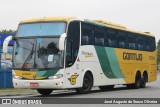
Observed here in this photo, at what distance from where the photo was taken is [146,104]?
54.5 feet

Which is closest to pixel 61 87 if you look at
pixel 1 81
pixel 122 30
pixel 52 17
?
pixel 52 17

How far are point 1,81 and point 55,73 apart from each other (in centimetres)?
1220

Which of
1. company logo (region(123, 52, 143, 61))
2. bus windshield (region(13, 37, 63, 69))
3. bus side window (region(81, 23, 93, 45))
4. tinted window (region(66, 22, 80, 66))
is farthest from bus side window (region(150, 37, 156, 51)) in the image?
bus windshield (region(13, 37, 63, 69))

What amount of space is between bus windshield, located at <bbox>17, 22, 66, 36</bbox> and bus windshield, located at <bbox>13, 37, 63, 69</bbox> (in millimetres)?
310

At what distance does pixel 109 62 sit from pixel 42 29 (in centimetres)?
593

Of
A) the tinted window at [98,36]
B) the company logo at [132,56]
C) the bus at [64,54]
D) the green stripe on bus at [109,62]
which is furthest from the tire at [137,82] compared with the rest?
the tinted window at [98,36]

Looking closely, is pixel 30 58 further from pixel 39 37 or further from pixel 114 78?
pixel 114 78

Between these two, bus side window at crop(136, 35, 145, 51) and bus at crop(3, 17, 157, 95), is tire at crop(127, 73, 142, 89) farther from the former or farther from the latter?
bus at crop(3, 17, 157, 95)

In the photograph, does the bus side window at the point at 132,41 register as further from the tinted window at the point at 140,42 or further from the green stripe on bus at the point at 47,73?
the green stripe on bus at the point at 47,73

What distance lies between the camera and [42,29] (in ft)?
68.2

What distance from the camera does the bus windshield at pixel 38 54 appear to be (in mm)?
20000

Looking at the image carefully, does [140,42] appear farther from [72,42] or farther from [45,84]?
[45,84]

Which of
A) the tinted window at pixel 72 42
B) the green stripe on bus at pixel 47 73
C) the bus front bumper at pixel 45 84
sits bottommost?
the bus front bumper at pixel 45 84

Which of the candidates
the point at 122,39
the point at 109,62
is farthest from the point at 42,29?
the point at 122,39
